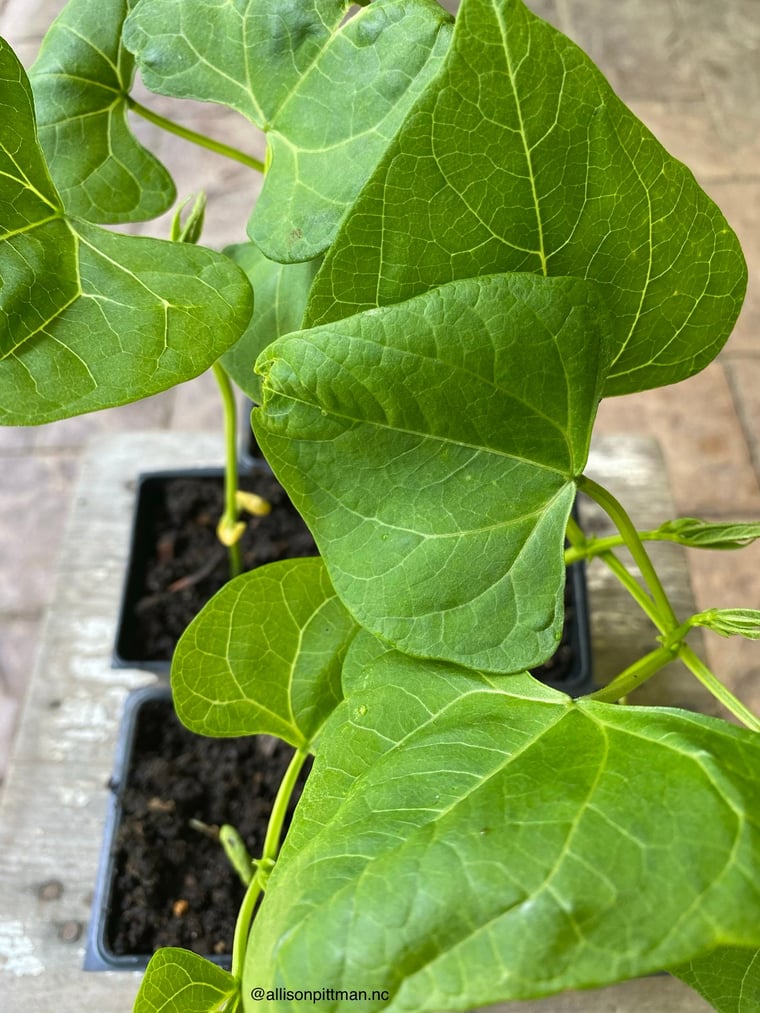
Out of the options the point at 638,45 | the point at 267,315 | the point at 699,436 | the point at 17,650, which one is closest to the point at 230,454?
the point at 267,315

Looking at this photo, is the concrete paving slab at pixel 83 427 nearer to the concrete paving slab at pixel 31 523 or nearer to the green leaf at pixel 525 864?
the concrete paving slab at pixel 31 523

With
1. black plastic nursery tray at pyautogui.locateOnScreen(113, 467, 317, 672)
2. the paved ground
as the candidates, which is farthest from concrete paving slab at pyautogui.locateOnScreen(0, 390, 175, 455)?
black plastic nursery tray at pyautogui.locateOnScreen(113, 467, 317, 672)

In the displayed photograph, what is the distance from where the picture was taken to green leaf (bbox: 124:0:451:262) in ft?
1.01

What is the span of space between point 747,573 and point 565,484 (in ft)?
2.47

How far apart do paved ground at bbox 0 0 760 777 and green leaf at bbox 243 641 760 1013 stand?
0.72m

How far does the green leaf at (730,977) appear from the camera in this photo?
0.30m

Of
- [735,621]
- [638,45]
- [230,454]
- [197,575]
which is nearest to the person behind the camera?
[735,621]

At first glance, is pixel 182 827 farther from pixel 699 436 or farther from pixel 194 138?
pixel 699 436

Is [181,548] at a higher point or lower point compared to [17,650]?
higher

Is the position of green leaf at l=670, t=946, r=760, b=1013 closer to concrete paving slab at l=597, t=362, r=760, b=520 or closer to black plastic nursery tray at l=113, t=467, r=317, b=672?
black plastic nursery tray at l=113, t=467, r=317, b=672

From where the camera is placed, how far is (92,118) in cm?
42

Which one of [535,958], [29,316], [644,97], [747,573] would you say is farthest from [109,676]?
[644,97]

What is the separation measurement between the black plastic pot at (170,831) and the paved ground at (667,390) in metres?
0.43

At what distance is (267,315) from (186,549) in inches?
11.0
